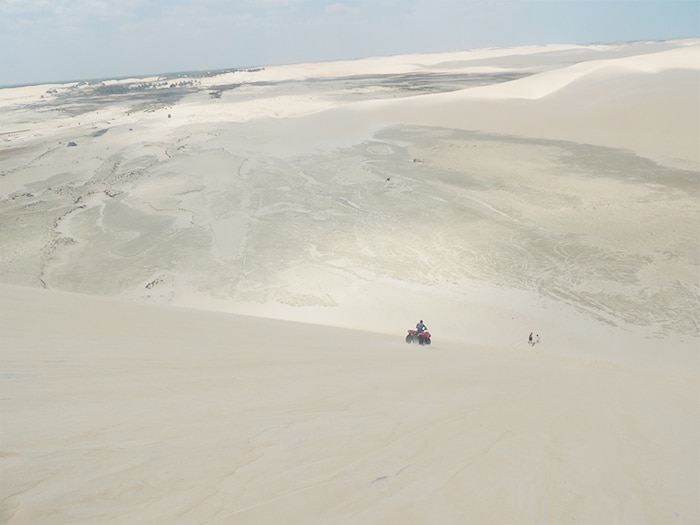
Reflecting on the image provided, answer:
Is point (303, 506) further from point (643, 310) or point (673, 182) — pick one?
point (673, 182)

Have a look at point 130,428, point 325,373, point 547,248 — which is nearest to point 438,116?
point 547,248

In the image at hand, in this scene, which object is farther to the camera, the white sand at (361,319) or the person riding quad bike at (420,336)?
the person riding quad bike at (420,336)

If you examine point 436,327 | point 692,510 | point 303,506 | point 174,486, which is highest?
point 174,486

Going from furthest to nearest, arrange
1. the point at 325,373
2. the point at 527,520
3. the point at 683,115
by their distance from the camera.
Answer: the point at 683,115
the point at 325,373
the point at 527,520

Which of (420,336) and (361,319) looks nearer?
(420,336)

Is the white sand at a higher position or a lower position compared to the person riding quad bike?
higher

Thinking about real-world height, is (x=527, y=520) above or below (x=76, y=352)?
below

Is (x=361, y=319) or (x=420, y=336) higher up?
(x=420, y=336)

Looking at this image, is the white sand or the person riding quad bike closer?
the white sand
